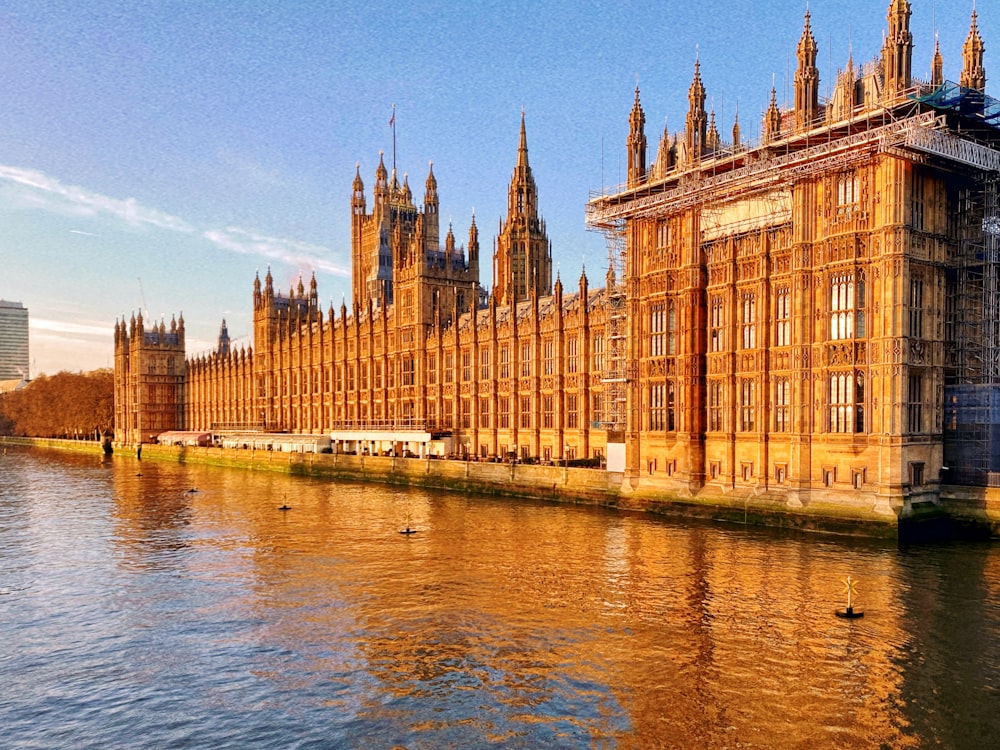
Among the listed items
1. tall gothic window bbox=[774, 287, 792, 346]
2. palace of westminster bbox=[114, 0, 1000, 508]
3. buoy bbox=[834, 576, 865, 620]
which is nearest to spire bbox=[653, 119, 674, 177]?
palace of westminster bbox=[114, 0, 1000, 508]

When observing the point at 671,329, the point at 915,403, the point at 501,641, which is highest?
the point at 671,329

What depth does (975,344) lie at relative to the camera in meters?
51.4

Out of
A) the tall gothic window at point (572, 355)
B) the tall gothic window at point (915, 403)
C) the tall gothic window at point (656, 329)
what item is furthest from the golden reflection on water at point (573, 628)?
the tall gothic window at point (572, 355)

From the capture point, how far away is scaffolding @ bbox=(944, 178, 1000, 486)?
49438 millimetres

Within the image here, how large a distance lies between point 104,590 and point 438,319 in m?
71.9

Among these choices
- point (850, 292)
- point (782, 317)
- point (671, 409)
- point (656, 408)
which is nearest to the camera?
point (850, 292)

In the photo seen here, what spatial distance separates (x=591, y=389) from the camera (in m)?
80.4

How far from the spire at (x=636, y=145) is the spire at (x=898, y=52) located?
2118 cm

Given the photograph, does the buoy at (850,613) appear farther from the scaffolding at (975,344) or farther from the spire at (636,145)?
the spire at (636,145)

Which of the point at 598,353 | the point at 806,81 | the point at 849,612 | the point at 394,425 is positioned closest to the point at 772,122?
the point at 806,81

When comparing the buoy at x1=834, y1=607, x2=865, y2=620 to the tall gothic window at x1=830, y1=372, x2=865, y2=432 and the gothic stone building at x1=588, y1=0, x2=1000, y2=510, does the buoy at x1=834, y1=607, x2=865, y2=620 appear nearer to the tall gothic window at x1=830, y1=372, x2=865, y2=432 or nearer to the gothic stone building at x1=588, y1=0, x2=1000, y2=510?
the gothic stone building at x1=588, y1=0, x2=1000, y2=510

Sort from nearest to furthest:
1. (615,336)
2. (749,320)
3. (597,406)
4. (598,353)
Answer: (749,320) → (615,336) → (598,353) → (597,406)

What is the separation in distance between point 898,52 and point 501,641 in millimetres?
42280

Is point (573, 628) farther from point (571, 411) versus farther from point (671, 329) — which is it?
point (571, 411)
